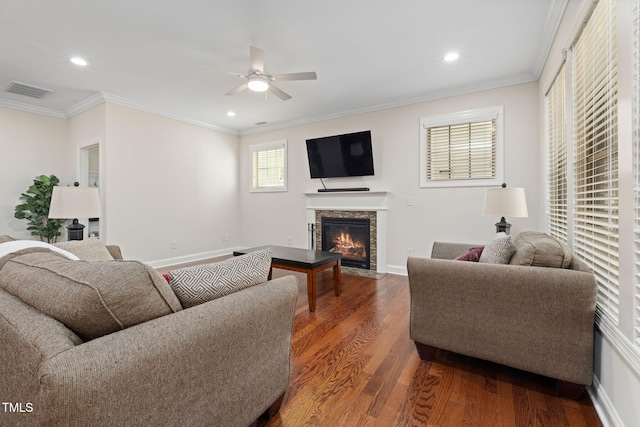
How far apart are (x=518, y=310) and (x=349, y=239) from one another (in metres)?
3.17

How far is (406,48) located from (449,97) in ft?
4.44

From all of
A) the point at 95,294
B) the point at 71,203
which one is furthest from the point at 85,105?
the point at 95,294

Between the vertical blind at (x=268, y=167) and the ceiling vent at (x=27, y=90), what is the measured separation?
10.2 ft

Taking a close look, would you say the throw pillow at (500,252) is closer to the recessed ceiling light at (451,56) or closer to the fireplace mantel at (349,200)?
the recessed ceiling light at (451,56)

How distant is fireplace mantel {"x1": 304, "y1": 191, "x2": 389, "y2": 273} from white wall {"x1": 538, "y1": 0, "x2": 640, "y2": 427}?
9.50 feet

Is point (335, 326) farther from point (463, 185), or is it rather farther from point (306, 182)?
point (306, 182)

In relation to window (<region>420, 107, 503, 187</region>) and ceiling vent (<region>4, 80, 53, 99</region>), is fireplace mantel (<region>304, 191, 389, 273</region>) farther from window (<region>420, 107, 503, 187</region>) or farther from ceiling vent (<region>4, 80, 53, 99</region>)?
ceiling vent (<region>4, 80, 53, 99</region>)

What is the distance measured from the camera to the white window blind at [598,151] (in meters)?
1.44

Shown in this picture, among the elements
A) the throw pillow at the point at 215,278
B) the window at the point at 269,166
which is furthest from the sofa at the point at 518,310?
the window at the point at 269,166

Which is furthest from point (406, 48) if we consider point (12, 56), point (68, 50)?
point (12, 56)

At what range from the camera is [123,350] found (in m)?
0.75

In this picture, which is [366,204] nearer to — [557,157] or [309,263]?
[309,263]

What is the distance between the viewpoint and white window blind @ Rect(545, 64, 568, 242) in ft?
7.91

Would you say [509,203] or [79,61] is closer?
[509,203]
